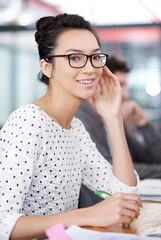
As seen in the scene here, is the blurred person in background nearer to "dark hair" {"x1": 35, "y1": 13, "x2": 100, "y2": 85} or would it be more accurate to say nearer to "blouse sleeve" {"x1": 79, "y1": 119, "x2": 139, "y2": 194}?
"blouse sleeve" {"x1": 79, "y1": 119, "x2": 139, "y2": 194}

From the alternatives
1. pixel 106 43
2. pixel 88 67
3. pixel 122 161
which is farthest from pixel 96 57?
pixel 106 43

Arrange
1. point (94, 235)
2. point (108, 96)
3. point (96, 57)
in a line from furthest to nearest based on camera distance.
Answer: point (108, 96) < point (96, 57) < point (94, 235)

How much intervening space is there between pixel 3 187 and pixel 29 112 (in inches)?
10.3

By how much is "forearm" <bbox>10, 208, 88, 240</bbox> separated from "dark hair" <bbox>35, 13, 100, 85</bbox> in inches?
22.0

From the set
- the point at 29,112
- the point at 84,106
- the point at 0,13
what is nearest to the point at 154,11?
the point at 0,13

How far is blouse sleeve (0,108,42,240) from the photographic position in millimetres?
1084

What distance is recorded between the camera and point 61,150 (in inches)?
52.8

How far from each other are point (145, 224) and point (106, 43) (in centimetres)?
308

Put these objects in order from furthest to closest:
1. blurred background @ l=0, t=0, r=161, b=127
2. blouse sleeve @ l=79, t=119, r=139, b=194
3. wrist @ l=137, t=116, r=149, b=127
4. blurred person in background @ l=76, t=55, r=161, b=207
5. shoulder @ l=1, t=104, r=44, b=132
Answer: blurred background @ l=0, t=0, r=161, b=127, wrist @ l=137, t=116, r=149, b=127, blurred person in background @ l=76, t=55, r=161, b=207, blouse sleeve @ l=79, t=119, r=139, b=194, shoulder @ l=1, t=104, r=44, b=132

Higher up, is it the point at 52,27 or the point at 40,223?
the point at 52,27

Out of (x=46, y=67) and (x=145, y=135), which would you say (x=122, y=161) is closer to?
(x=46, y=67)

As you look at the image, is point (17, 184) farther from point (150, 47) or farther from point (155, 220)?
point (150, 47)

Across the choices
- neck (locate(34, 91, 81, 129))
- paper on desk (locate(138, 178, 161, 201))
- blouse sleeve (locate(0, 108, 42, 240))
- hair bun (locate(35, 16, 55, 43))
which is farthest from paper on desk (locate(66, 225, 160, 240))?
hair bun (locate(35, 16, 55, 43))

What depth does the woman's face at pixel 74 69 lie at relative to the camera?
4.32 feet
